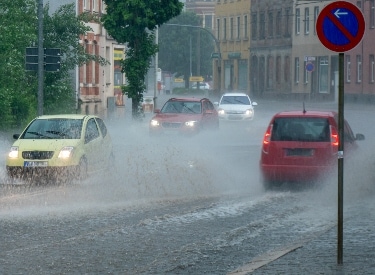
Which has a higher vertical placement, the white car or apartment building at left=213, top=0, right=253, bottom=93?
apartment building at left=213, top=0, right=253, bottom=93

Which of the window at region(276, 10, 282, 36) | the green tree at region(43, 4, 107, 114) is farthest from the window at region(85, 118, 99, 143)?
the window at region(276, 10, 282, 36)

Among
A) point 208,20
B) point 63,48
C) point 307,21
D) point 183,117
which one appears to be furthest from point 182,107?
point 208,20

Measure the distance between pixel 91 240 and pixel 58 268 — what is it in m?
2.22

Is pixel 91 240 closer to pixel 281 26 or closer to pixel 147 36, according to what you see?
pixel 147 36

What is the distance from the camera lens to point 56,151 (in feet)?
74.1

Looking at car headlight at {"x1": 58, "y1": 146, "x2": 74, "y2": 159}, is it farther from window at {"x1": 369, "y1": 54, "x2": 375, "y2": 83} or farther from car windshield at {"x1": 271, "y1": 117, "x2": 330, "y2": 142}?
window at {"x1": 369, "y1": 54, "x2": 375, "y2": 83}

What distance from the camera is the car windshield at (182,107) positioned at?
133 feet

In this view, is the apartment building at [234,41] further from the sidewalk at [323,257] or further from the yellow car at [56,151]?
the sidewalk at [323,257]

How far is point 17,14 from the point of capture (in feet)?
121

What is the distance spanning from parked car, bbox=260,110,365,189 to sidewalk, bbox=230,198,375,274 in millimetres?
5626

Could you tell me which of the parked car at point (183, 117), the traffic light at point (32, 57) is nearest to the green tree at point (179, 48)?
the parked car at point (183, 117)

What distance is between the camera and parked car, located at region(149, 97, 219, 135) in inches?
1537

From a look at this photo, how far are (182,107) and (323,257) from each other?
29122mm

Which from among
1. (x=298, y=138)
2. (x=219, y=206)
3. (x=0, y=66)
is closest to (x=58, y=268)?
(x=219, y=206)
